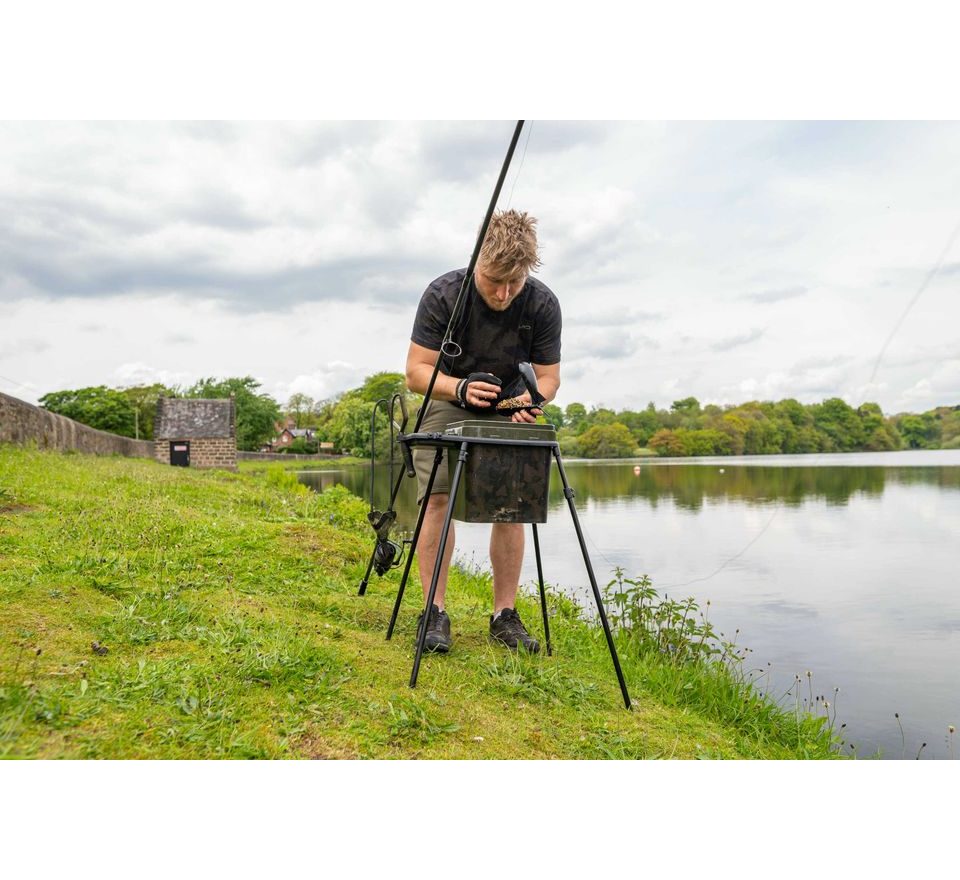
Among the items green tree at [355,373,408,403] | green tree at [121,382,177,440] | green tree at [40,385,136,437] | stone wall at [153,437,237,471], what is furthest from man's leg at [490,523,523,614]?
green tree at [355,373,408,403]

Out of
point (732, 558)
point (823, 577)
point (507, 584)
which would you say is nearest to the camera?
point (507, 584)

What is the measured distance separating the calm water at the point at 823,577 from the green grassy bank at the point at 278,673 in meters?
0.96

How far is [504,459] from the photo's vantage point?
2.99 meters

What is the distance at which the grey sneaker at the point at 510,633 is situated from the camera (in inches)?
137

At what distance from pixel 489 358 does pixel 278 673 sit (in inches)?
68.7

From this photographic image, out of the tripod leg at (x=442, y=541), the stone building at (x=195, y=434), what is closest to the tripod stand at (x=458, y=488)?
the tripod leg at (x=442, y=541)

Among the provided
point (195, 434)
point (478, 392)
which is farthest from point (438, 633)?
point (195, 434)

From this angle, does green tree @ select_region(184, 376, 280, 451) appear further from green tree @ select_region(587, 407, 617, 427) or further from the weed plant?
the weed plant

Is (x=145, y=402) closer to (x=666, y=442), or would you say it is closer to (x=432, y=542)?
(x=666, y=442)

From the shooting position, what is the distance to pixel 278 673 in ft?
8.54

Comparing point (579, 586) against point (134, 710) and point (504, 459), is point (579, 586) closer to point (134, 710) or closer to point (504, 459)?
point (504, 459)

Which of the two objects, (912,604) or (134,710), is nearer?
(134,710)

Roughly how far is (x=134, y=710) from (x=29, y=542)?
253 cm
